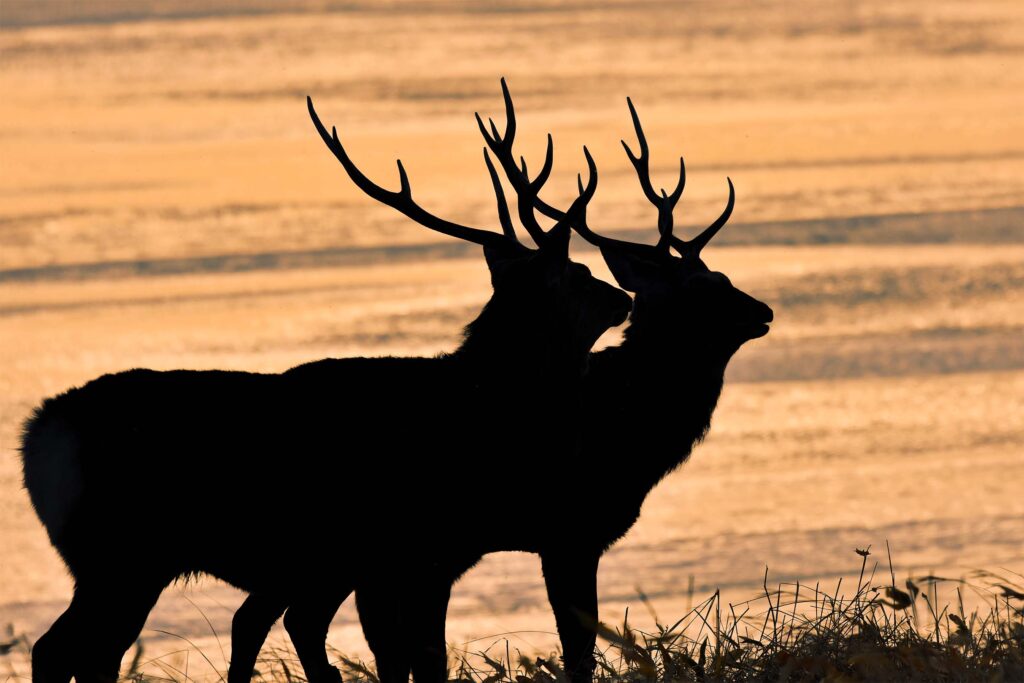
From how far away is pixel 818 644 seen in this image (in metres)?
6.57

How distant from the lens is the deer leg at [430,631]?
7.52 m

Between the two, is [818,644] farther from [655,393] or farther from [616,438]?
[655,393]

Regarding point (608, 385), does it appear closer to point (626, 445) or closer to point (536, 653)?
point (626, 445)

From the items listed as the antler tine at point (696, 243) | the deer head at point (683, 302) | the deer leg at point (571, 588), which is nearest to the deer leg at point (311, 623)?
the deer leg at point (571, 588)

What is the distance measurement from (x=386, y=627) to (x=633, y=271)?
8.03 ft

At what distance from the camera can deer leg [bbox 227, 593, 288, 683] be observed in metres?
7.81

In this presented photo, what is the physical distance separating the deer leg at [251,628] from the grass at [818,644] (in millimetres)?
270

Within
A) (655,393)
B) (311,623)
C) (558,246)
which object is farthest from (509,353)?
(655,393)

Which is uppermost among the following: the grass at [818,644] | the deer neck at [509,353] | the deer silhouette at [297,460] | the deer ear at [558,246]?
the deer ear at [558,246]

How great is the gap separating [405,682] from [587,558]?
4.16 feet

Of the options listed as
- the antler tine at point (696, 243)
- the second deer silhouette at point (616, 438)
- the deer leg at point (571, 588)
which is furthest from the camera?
the antler tine at point (696, 243)

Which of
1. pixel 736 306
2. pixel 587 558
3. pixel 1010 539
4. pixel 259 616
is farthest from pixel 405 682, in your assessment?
pixel 1010 539

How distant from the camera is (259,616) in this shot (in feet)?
26.1

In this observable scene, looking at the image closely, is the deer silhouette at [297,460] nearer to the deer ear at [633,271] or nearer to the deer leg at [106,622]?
the deer leg at [106,622]
